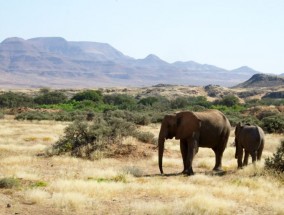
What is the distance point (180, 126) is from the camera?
1677cm

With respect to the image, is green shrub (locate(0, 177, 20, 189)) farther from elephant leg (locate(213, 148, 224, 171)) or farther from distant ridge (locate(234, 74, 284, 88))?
distant ridge (locate(234, 74, 284, 88))

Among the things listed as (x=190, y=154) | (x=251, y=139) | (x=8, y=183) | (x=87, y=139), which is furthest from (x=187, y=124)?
(x=87, y=139)

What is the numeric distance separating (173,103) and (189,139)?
169 feet

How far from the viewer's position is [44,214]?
10.6 m

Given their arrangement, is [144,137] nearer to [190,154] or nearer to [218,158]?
[218,158]

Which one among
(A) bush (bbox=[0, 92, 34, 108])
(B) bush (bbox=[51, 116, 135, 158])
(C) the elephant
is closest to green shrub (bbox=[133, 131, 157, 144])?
(B) bush (bbox=[51, 116, 135, 158])

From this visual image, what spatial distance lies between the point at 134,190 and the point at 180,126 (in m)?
4.20

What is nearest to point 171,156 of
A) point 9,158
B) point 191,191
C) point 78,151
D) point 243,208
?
point 78,151

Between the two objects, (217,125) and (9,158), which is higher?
(217,125)

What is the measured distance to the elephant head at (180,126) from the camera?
16719mm

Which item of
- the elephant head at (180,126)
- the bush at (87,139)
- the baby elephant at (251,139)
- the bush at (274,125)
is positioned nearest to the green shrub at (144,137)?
the bush at (87,139)

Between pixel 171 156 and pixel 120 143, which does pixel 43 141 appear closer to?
pixel 120 143

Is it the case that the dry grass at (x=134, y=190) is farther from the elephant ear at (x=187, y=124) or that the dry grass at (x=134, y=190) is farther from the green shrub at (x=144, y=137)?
the green shrub at (x=144, y=137)

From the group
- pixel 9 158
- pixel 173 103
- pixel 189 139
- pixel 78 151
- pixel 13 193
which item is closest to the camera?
pixel 13 193
